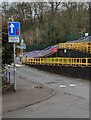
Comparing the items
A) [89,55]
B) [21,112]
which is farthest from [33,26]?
[21,112]

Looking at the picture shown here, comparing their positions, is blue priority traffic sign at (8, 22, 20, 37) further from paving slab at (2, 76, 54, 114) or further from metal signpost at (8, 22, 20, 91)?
paving slab at (2, 76, 54, 114)

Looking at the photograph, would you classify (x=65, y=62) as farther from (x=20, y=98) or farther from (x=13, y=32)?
(x=20, y=98)

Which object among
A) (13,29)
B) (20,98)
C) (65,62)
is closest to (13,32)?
(13,29)

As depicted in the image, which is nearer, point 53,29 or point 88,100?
point 88,100

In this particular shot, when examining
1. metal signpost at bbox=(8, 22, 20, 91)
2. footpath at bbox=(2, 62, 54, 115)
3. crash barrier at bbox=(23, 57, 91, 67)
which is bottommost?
footpath at bbox=(2, 62, 54, 115)

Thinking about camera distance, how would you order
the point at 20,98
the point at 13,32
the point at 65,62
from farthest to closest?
the point at 65,62 → the point at 13,32 → the point at 20,98

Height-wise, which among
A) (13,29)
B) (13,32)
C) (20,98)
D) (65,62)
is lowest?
(20,98)

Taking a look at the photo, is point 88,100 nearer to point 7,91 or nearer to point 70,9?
point 7,91

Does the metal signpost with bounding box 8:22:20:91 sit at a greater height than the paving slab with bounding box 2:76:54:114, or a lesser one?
greater

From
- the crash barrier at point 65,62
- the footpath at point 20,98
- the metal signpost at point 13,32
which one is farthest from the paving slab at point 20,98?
the crash barrier at point 65,62

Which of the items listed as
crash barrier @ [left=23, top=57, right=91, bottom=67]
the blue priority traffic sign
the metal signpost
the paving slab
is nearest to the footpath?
the paving slab

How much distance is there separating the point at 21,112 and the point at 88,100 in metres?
3.88

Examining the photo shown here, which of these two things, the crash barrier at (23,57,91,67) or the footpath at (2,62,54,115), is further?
the crash barrier at (23,57,91,67)

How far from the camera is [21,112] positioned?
11.8 m
